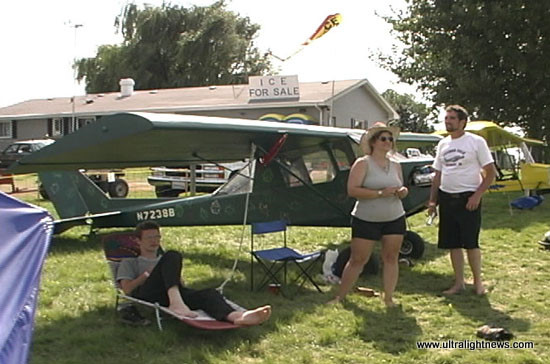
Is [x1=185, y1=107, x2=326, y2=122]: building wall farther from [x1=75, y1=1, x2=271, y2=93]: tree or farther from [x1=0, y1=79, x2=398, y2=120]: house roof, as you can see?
[x1=75, y1=1, x2=271, y2=93]: tree

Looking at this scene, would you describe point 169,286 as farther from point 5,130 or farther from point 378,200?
point 5,130

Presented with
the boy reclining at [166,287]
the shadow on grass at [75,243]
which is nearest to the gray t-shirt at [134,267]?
the boy reclining at [166,287]

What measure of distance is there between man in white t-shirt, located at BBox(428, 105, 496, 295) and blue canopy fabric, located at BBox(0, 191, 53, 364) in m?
4.07

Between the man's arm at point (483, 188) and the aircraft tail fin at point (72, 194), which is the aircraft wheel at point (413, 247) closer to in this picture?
the man's arm at point (483, 188)

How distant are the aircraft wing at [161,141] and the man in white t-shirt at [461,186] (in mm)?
1769

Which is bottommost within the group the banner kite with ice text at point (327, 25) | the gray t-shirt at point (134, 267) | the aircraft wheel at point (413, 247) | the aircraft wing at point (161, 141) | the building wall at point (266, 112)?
the aircraft wheel at point (413, 247)

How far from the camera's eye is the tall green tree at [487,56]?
19047 millimetres

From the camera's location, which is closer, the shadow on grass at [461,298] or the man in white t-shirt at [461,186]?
the shadow on grass at [461,298]

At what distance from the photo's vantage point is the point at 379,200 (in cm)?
572

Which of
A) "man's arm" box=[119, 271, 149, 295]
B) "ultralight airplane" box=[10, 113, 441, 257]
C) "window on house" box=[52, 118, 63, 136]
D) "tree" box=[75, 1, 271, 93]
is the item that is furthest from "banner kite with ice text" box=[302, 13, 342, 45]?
"man's arm" box=[119, 271, 149, 295]

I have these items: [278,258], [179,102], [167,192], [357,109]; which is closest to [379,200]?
[278,258]

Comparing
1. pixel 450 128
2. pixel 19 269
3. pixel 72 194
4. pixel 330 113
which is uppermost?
pixel 330 113

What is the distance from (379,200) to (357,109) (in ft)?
81.8

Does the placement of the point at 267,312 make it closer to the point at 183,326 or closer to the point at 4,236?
the point at 183,326
